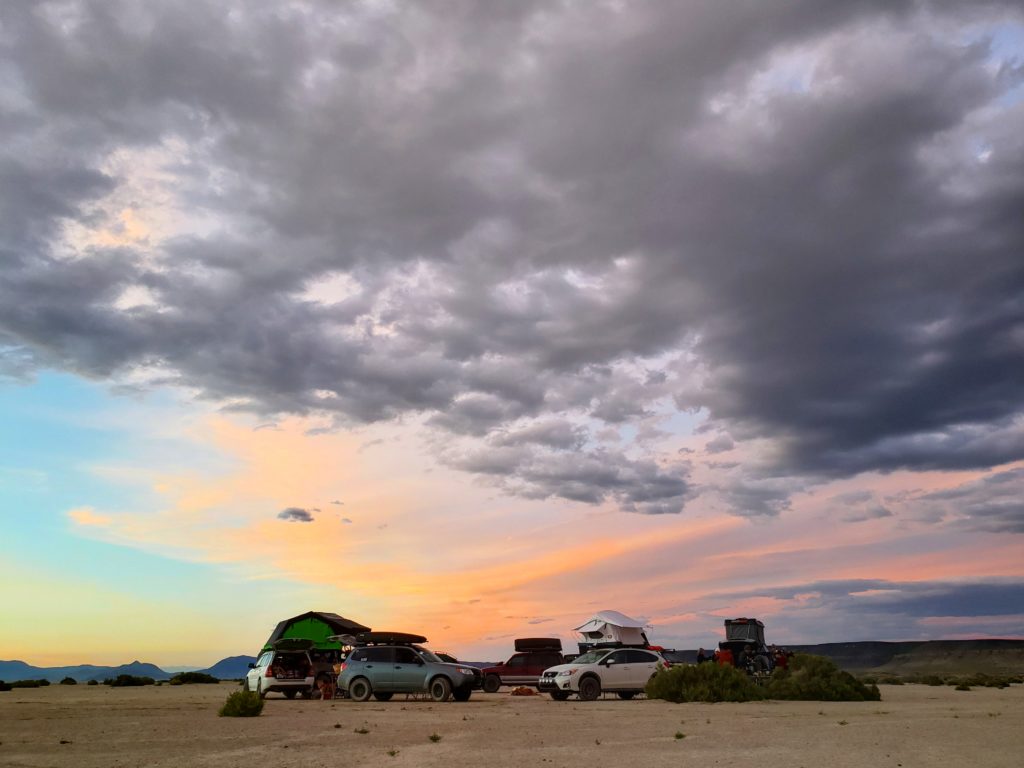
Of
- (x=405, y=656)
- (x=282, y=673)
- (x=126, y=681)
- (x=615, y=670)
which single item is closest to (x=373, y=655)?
(x=405, y=656)

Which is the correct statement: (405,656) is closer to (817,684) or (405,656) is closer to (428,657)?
(428,657)

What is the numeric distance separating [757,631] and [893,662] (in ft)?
283

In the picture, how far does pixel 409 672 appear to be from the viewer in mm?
27953

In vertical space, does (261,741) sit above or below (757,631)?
below

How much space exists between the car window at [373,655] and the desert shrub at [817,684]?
44.0 feet

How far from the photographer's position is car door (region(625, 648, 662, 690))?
29.7 meters

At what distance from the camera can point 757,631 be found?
46.7 meters

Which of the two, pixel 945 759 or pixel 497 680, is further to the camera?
pixel 497 680

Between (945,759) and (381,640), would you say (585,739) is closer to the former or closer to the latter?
(945,759)

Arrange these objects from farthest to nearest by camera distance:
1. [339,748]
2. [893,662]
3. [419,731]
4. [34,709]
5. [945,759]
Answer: [893,662], [34,709], [419,731], [339,748], [945,759]

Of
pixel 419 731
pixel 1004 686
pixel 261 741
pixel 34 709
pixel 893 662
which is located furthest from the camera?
pixel 893 662

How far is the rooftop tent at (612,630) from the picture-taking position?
149 feet

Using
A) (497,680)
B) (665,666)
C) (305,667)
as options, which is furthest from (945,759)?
(497,680)

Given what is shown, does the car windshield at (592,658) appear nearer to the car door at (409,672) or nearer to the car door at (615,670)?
the car door at (615,670)
